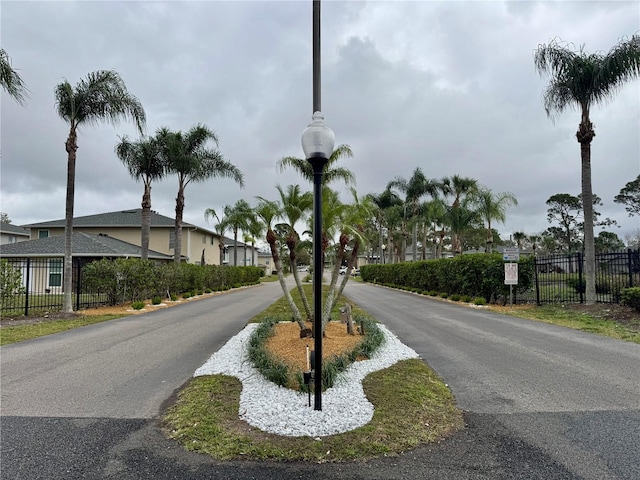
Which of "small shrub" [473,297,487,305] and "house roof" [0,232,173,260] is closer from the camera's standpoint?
"small shrub" [473,297,487,305]

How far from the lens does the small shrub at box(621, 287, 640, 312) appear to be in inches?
404

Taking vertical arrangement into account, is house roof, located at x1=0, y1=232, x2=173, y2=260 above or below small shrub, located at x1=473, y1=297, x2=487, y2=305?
above

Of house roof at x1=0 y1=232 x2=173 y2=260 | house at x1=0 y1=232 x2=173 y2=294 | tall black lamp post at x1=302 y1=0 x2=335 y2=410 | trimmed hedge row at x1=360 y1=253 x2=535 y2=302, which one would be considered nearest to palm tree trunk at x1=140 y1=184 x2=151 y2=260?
house at x1=0 y1=232 x2=173 y2=294

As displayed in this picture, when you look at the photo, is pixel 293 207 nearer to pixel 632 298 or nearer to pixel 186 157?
pixel 632 298

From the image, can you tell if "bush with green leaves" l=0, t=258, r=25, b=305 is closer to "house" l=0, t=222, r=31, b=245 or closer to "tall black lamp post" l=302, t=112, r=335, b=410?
"tall black lamp post" l=302, t=112, r=335, b=410

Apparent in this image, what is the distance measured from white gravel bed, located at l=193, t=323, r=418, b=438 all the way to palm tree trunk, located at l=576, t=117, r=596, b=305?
9.87 m

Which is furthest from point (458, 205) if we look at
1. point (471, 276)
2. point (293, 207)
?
point (293, 207)

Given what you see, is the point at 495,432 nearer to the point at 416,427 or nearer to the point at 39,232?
the point at 416,427

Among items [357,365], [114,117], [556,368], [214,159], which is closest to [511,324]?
[556,368]

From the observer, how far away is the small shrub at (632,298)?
1025 cm

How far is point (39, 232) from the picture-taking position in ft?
97.4

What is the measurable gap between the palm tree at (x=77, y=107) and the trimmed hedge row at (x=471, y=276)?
580 inches

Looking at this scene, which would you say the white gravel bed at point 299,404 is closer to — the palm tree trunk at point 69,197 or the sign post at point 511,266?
the palm tree trunk at point 69,197

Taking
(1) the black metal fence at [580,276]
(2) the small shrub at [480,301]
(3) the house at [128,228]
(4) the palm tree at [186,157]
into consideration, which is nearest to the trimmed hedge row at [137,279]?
(4) the palm tree at [186,157]
